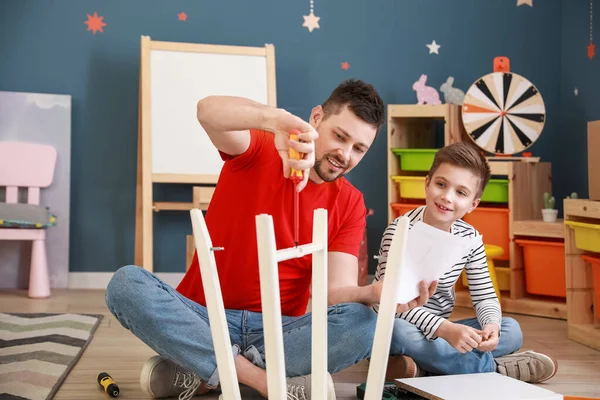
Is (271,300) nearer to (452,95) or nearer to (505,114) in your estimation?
(505,114)

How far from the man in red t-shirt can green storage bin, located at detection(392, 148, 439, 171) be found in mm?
1531

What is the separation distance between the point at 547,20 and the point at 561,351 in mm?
1920

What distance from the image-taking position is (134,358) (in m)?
2.13

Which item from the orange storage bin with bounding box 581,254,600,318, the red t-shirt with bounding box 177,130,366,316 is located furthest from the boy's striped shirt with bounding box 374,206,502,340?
the orange storage bin with bounding box 581,254,600,318

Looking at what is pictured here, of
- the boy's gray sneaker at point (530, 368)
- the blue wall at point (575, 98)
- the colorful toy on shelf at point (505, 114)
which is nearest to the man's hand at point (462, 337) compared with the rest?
the boy's gray sneaker at point (530, 368)

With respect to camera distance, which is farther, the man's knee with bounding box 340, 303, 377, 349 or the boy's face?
the boy's face

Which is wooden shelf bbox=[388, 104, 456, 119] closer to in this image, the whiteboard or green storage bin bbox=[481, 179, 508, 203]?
green storage bin bbox=[481, 179, 508, 203]

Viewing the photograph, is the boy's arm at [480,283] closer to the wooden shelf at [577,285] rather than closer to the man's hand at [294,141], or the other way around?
the wooden shelf at [577,285]

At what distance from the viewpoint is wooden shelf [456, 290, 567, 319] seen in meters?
2.89

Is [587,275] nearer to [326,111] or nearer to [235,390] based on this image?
[326,111]

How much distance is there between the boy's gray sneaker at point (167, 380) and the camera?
5.63 ft

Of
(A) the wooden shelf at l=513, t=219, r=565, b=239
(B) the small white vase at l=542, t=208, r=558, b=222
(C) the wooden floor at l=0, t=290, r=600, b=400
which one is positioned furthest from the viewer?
(B) the small white vase at l=542, t=208, r=558, b=222

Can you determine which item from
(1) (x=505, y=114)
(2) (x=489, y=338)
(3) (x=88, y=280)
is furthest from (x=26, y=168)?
(2) (x=489, y=338)

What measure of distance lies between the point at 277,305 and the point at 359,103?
2.01 ft
